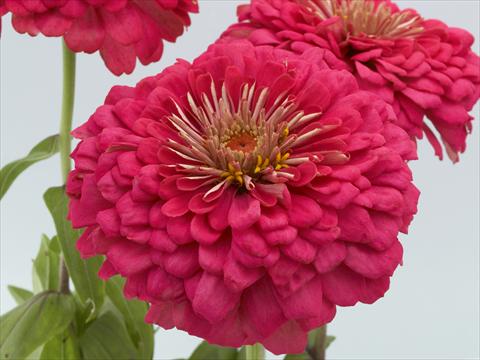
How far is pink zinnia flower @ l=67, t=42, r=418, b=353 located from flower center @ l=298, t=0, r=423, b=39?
0.20 m

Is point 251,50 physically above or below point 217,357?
above

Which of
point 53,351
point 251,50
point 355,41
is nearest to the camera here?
point 251,50

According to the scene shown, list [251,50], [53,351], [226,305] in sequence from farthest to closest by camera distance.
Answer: [53,351] < [251,50] < [226,305]

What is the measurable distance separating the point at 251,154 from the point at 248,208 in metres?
0.06

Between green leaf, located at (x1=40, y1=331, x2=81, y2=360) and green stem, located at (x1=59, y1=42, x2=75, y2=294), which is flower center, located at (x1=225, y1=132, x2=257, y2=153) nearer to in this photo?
green stem, located at (x1=59, y1=42, x2=75, y2=294)

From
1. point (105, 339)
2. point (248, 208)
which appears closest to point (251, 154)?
point (248, 208)

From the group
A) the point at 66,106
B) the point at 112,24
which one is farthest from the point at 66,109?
the point at 112,24

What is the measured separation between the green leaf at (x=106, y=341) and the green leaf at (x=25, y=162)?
0.17 metres

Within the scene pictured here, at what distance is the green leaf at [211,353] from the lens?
958 mm

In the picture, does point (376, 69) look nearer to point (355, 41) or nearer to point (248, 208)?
point (355, 41)

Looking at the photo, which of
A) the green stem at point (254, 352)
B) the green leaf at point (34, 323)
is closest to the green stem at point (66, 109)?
the green leaf at point (34, 323)

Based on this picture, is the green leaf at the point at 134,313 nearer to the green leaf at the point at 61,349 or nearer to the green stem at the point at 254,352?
the green leaf at the point at 61,349

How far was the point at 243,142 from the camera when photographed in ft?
2.06

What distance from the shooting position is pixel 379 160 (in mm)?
571
